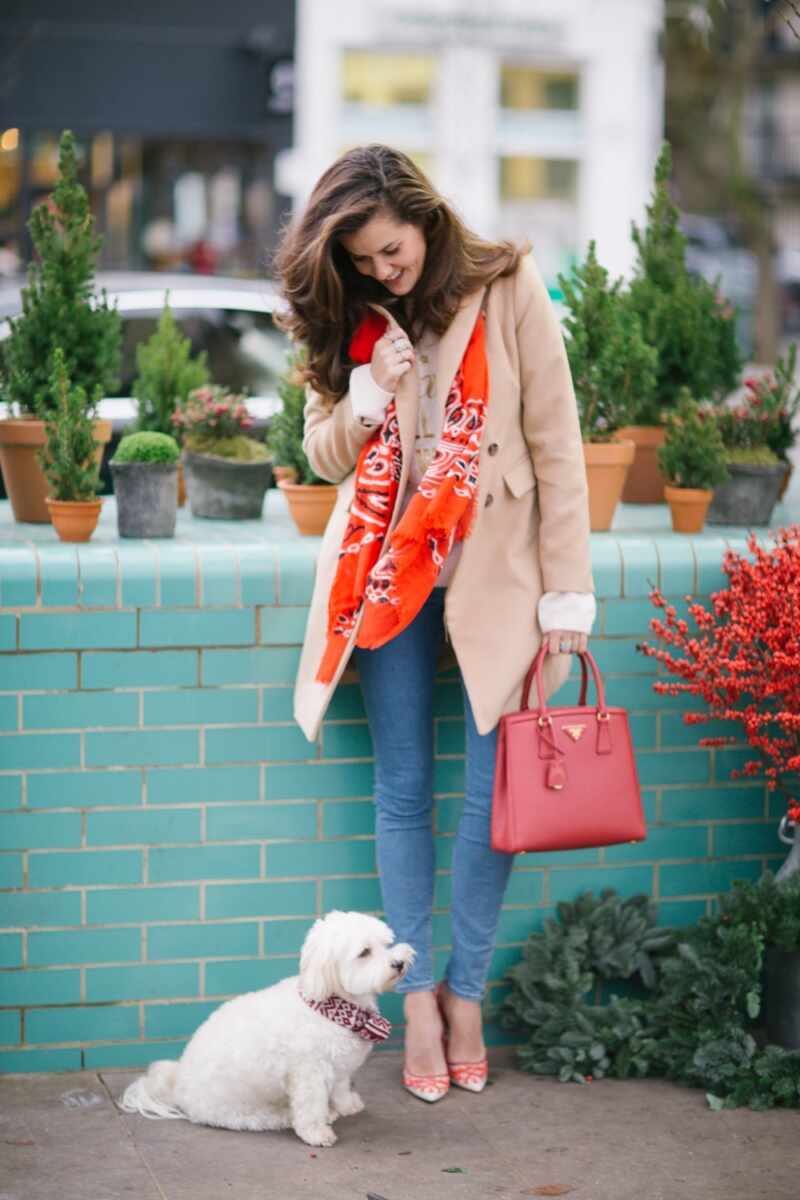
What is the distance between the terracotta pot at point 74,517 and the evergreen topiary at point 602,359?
129cm

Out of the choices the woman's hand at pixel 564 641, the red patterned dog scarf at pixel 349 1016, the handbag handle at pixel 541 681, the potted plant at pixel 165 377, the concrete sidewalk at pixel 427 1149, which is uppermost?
the potted plant at pixel 165 377

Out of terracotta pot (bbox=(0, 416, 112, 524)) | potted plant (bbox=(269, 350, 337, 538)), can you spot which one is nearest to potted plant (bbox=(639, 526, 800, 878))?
potted plant (bbox=(269, 350, 337, 538))

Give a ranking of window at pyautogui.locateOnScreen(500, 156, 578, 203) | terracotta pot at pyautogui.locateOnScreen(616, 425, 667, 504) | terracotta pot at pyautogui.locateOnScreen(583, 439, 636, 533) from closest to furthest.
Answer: terracotta pot at pyautogui.locateOnScreen(583, 439, 636, 533) → terracotta pot at pyautogui.locateOnScreen(616, 425, 667, 504) → window at pyautogui.locateOnScreen(500, 156, 578, 203)

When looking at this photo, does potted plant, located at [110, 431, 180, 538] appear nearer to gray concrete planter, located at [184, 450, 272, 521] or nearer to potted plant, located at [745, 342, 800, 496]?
gray concrete planter, located at [184, 450, 272, 521]

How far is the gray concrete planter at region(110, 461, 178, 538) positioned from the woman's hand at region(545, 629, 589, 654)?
1058 millimetres

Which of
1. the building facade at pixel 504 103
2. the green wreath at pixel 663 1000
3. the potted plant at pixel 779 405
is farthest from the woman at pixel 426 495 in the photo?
the building facade at pixel 504 103

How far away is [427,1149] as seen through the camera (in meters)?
3.62

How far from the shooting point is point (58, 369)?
169 inches

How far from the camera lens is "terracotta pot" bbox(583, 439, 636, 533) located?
14.7 feet

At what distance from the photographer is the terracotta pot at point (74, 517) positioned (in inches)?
Result: 163

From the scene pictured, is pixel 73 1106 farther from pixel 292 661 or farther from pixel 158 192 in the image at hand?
pixel 158 192

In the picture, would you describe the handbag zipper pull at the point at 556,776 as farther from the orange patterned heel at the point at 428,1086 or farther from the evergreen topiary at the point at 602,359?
the evergreen topiary at the point at 602,359

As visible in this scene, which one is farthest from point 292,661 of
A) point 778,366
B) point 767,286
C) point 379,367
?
point 767,286

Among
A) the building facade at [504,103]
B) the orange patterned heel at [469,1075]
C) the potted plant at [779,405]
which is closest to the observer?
the orange patterned heel at [469,1075]
